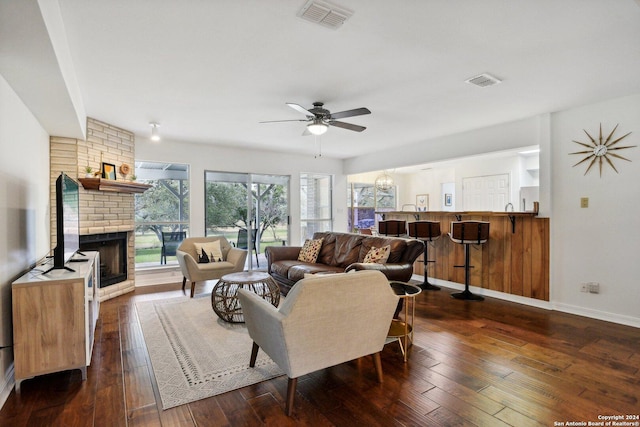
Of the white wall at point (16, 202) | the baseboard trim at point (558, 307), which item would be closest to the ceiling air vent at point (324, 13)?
the white wall at point (16, 202)

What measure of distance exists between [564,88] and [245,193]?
17.1 ft

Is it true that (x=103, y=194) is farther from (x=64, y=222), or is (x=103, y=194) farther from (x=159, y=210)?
(x=64, y=222)

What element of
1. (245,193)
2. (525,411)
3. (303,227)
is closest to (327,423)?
(525,411)

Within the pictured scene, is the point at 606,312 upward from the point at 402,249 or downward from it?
downward

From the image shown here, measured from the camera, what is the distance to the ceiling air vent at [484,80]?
9.90 feet

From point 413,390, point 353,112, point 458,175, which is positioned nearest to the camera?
point 413,390

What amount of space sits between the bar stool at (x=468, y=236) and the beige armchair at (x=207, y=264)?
3.13 m

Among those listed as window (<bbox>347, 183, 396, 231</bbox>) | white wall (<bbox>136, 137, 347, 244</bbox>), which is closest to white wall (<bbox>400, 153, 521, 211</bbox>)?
window (<bbox>347, 183, 396, 231</bbox>)

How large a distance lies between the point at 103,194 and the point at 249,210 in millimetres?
2544

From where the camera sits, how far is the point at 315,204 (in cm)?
768

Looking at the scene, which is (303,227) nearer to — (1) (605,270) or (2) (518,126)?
(2) (518,126)

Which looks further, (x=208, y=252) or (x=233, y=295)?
(x=208, y=252)

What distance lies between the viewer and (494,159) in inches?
296

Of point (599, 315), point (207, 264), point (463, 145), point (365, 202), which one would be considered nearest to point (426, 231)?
point (463, 145)
